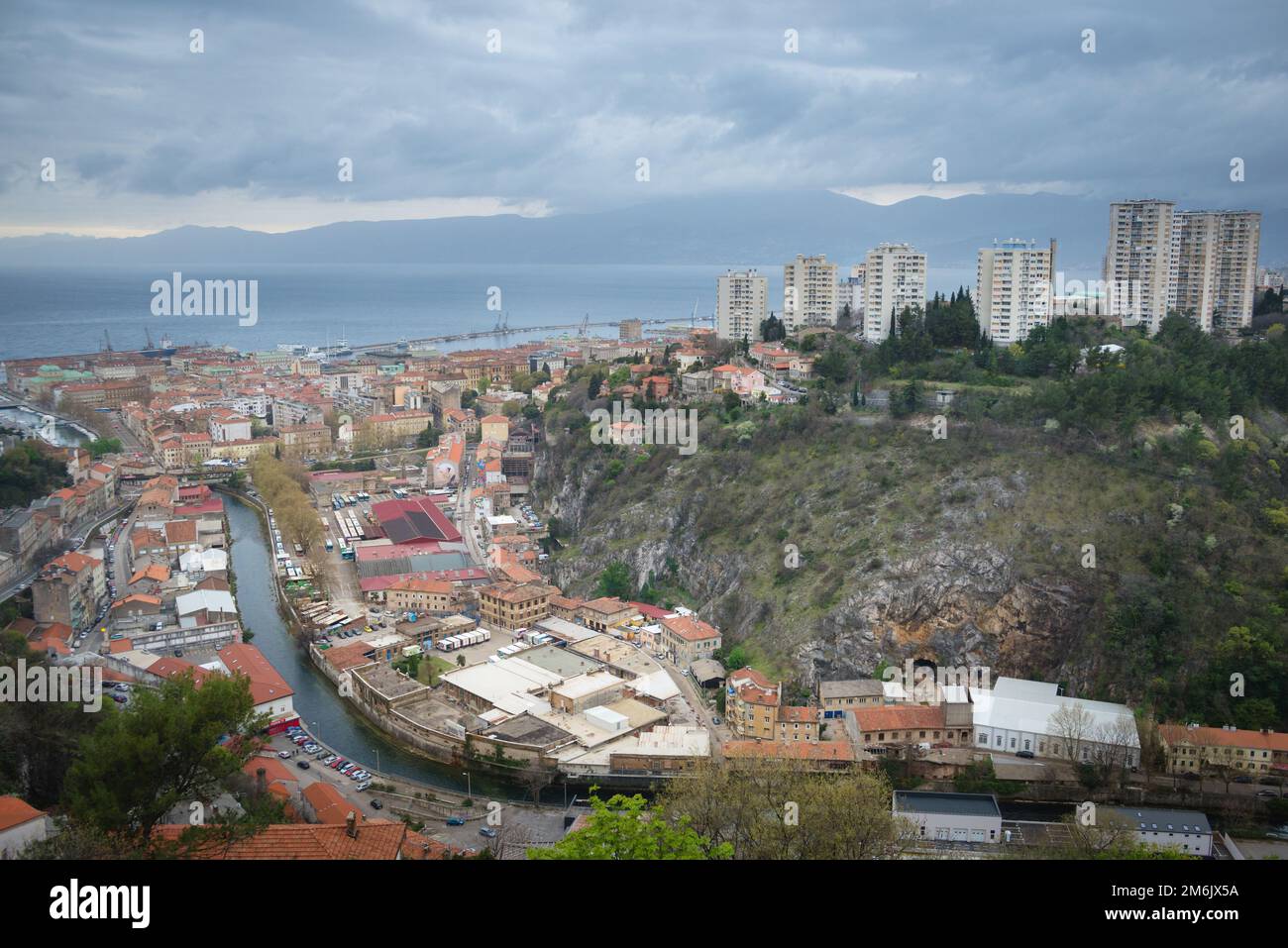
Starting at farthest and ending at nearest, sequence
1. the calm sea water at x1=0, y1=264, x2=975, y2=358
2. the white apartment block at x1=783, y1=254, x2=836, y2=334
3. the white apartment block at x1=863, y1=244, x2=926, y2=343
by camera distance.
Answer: the calm sea water at x1=0, y1=264, x2=975, y2=358, the white apartment block at x1=783, y1=254, x2=836, y2=334, the white apartment block at x1=863, y1=244, x2=926, y2=343

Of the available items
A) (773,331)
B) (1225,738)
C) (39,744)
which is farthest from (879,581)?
(773,331)

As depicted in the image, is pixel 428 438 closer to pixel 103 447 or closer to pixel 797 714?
pixel 103 447

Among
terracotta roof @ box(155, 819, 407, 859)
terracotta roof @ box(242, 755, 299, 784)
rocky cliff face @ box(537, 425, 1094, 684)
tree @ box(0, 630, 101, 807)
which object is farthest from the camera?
rocky cliff face @ box(537, 425, 1094, 684)

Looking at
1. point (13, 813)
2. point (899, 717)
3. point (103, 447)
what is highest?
point (103, 447)

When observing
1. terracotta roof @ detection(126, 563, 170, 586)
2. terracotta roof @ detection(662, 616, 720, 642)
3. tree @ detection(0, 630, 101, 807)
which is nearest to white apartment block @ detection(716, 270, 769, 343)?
terracotta roof @ detection(662, 616, 720, 642)

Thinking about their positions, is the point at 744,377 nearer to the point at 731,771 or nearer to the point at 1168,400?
the point at 1168,400

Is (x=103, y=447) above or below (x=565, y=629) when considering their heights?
above

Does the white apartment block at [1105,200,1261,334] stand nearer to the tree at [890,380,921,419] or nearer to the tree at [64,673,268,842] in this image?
the tree at [890,380,921,419]

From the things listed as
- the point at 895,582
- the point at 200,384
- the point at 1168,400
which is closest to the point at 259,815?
the point at 895,582
